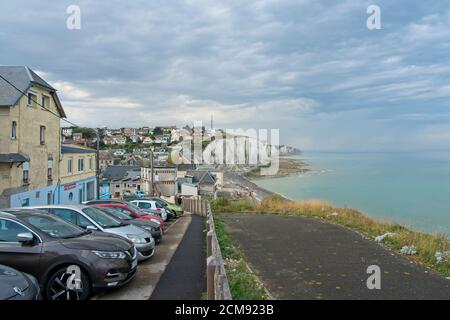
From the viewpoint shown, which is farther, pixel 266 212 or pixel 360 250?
pixel 266 212

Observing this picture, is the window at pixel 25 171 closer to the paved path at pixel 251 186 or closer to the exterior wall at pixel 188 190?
the exterior wall at pixel 188 190

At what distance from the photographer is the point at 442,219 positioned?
43.8 meters

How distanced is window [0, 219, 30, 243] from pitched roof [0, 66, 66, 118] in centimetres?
1742

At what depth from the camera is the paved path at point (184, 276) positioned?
7.12m

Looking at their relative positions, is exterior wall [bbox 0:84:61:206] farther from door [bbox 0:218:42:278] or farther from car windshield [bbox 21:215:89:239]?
door [bbox 0:218:42:278]

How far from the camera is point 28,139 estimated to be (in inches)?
947

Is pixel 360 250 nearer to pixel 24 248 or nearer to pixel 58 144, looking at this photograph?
pixel 24 248

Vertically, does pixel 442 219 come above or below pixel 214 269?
below

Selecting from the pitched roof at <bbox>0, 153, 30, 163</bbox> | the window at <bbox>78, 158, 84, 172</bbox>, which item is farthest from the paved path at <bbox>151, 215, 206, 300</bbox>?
the window at <bbox>78, 158, 84, 172</bbox>

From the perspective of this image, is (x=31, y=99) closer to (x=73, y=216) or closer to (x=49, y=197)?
(x=49, y=197)

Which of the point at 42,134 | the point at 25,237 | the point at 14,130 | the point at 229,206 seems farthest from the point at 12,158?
the point at 25,237
